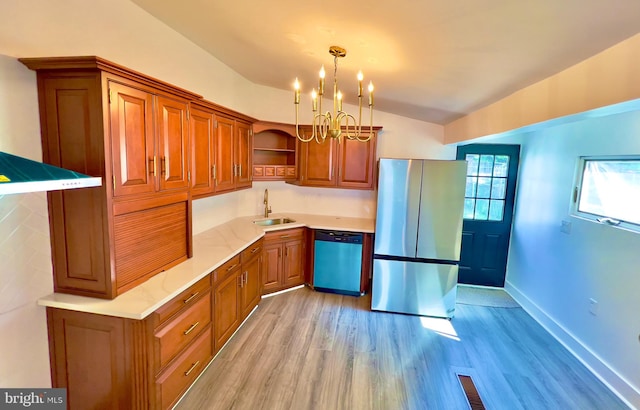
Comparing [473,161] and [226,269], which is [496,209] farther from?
[226,269]

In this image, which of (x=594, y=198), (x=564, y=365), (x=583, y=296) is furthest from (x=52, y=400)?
(x=594, y=198)

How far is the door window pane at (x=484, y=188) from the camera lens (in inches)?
172

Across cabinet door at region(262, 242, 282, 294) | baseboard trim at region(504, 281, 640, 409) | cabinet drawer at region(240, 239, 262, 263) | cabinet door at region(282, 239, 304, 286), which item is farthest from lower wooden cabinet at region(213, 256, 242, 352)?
baseboard trim at region(504, 281, 640, 409)

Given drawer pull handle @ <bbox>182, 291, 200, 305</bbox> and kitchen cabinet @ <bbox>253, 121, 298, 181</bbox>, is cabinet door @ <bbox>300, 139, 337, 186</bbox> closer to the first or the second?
kitchen cabinet @ <bbox>253, 121, 298, 181</bbox>

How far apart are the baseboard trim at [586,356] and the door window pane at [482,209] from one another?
114cm

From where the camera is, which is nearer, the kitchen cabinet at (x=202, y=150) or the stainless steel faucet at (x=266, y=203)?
the kitchen cabinet at (x=202, y=150)

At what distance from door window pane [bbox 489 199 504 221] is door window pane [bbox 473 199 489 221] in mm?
54

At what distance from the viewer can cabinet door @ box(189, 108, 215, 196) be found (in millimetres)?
2617

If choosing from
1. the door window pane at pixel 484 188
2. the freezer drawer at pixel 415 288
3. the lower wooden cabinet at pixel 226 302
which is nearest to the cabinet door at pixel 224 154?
the lower wooden cabinet at pixel 226 302

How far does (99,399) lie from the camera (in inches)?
72.2

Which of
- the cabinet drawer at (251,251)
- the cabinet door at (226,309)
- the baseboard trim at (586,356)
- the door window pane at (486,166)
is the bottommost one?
the baseboard trim at (586,356)

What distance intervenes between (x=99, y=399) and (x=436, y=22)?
9.50 ft

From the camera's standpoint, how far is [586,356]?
2789mm

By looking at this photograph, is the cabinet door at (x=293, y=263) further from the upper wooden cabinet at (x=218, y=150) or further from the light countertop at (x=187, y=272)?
the upper wooden cabinet at (x=218, y=150)
